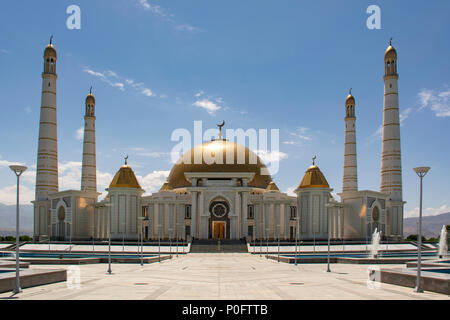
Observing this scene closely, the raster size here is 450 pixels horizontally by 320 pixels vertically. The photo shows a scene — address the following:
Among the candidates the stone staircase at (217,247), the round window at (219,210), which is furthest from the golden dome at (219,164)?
the stone staircase at (217,247)

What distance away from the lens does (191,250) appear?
158 feet

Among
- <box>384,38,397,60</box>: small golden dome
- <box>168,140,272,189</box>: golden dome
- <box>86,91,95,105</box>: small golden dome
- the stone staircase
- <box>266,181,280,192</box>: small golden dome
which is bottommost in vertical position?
the stone staircase

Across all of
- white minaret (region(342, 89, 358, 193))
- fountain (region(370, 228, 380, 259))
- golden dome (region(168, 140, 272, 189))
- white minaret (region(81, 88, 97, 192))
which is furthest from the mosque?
white minaret (region(81, 88, 97, 192))

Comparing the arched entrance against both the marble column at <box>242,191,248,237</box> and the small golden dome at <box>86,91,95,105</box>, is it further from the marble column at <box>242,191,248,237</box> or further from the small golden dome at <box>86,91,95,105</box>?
the small golden dome at <box>86,91,95,105</box>

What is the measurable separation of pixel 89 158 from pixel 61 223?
10845 mm

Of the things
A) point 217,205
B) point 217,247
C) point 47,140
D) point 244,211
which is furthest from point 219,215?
point 47,140

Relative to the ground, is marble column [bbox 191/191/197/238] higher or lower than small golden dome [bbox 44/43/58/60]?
lower

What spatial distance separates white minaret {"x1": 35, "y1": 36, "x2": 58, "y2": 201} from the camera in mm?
59562

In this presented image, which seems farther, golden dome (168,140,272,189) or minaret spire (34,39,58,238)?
golden dome (168,140,272,189)

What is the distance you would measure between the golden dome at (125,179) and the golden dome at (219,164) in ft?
22.8

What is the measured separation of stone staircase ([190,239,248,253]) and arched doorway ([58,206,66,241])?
16.8m

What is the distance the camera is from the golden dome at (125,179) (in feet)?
189

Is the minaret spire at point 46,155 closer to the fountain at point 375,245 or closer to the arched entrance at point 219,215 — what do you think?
the arched entrance at point 219,215

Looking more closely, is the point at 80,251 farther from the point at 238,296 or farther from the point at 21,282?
the point at 238,296
